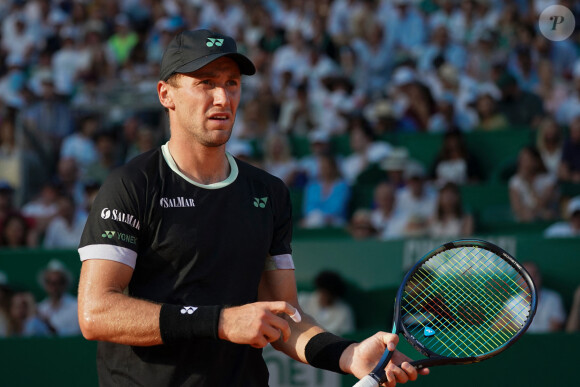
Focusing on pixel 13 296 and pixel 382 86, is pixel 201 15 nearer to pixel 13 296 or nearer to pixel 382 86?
pixel 382 86

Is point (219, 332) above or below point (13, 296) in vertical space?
above

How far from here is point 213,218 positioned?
10.6ft

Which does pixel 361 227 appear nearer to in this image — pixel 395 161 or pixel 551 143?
pixel 395 161

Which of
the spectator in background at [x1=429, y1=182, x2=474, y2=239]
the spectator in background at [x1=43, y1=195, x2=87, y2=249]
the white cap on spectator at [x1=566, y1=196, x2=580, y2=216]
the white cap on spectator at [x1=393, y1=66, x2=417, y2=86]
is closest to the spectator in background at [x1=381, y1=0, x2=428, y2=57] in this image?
the white cap on spectator at [x1=393, y1=66, x2=417, y2=86]

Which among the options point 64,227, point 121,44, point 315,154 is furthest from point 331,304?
point 121,44

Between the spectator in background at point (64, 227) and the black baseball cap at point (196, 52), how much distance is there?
20.0 ft

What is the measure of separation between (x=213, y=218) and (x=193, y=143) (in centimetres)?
29

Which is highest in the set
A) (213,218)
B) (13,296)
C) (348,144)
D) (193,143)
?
(193,143)

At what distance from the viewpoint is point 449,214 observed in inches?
329

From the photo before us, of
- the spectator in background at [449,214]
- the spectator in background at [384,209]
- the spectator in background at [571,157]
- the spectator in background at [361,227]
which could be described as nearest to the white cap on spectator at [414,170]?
the spectator in background at [384,209]

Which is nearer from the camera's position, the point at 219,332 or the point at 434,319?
the point at 219,332

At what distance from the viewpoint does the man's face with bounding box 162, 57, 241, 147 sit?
3209 millimetres

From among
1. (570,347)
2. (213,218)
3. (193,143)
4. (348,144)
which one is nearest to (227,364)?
(213,218)

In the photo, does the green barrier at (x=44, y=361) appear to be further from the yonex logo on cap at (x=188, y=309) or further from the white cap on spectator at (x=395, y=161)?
the white cap on spectator at (x=395, y=161)
